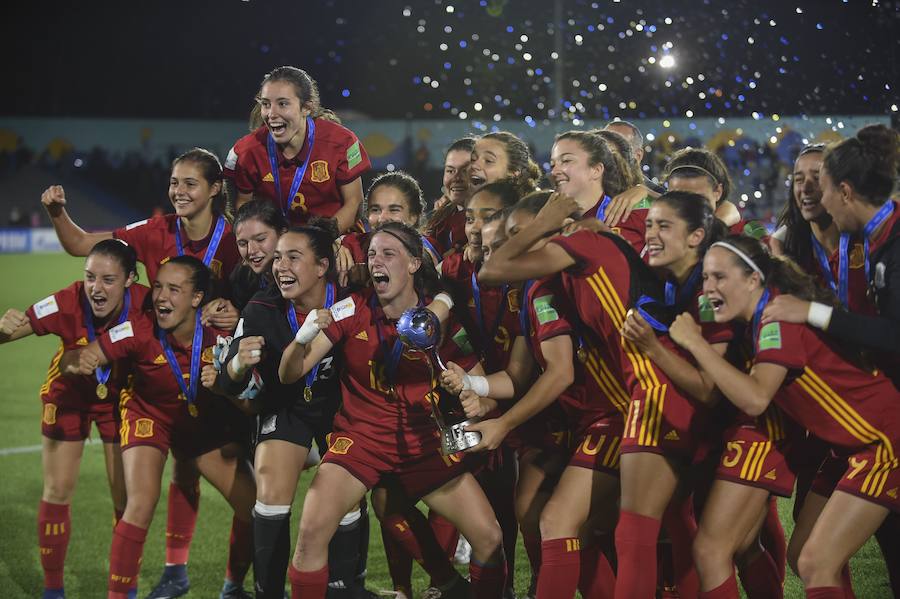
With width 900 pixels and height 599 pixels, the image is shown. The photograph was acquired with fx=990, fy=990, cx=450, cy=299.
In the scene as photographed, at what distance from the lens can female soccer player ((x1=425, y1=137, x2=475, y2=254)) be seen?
4.94m

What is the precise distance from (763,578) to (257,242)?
2.54 meters

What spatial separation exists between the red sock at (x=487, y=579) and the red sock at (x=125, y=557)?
58.4 inches

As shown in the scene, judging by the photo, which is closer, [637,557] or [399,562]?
[637,557]

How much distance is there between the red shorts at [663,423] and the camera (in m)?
3.36

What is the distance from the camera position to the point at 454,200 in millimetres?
4984

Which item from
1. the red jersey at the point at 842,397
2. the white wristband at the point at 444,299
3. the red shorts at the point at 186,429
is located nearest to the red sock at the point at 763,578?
the red jersey at the point at 842,397

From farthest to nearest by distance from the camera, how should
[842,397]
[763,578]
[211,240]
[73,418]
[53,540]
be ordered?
[211,240], [73,418], [53,540], [763,578], [842,397]

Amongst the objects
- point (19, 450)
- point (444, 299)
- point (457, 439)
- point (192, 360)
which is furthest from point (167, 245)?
point (19, 450)

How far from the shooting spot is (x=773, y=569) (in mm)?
3707

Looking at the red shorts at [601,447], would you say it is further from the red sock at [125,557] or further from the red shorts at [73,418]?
the red shorts at [73,418]

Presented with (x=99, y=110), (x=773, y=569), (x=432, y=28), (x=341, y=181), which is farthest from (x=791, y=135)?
(x=99, y=110)

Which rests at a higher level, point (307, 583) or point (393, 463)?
point (393, 463)

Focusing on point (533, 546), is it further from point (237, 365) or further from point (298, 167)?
point (298, 167)

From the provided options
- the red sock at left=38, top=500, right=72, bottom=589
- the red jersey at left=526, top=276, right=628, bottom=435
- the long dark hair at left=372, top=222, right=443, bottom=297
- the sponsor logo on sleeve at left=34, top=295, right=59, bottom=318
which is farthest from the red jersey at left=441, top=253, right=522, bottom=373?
the red sock at left=38, top=500, right=72, bottom=589
